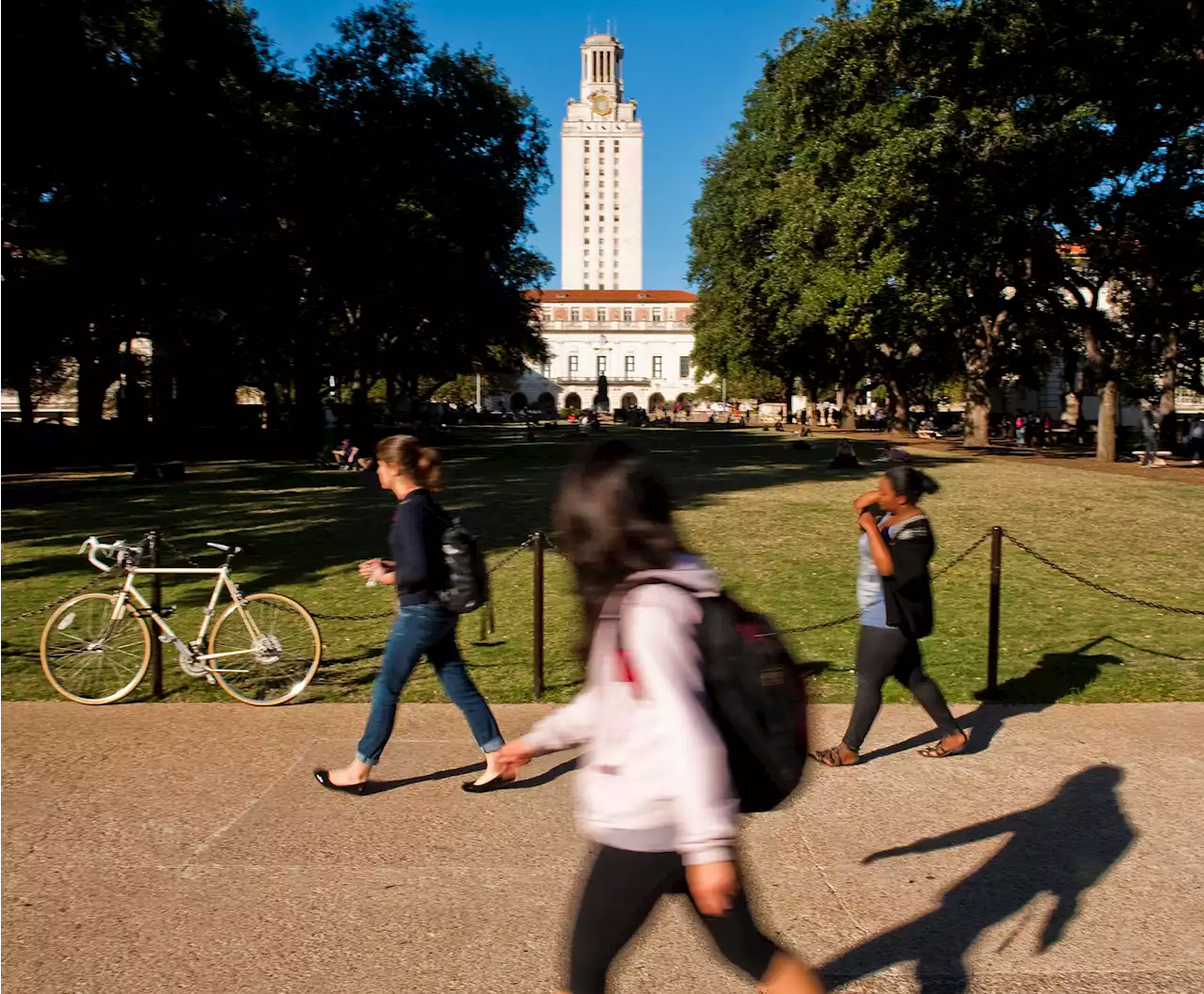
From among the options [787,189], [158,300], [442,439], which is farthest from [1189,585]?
[442,439]

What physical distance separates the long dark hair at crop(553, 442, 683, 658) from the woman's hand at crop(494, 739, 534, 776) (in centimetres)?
50

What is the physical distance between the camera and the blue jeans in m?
5.02

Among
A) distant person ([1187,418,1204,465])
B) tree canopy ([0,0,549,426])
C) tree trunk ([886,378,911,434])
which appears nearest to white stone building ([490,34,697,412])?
tree trunk ([886,378,911,434])

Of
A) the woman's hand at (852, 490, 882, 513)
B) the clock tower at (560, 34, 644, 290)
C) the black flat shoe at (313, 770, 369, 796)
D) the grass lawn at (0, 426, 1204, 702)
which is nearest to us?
the black flat shoe at (313, 770, 369, 796)

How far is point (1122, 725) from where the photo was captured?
6.23 metres

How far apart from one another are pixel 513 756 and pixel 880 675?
3.03m

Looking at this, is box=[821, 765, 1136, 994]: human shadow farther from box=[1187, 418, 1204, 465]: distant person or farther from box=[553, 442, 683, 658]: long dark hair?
box=[1187, 418, 1204, 465]: distant person

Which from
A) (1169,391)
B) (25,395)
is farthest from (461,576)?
(25,395)

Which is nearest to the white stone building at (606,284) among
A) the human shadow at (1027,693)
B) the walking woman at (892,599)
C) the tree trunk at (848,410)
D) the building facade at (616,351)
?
the building facade at (616,351)

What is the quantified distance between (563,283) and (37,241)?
140 metres

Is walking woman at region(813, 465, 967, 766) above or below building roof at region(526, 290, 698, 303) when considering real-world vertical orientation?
below

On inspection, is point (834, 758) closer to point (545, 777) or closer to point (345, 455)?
point (545, 777)

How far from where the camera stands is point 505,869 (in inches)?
170

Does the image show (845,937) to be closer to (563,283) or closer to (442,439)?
(442,439)
